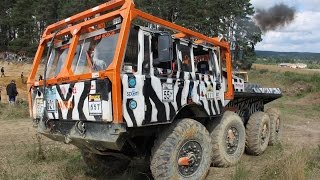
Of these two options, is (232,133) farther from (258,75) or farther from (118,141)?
(258,75)

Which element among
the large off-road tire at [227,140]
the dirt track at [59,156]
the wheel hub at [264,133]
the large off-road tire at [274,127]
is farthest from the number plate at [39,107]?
the large off-road tire at [274,127]

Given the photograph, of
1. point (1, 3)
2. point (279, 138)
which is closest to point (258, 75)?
point (279, 138)

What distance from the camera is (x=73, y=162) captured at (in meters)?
8.20

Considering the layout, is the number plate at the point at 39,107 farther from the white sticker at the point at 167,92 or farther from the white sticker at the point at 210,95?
the white sticker at the point at 210,95

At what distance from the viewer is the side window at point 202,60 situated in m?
7.32

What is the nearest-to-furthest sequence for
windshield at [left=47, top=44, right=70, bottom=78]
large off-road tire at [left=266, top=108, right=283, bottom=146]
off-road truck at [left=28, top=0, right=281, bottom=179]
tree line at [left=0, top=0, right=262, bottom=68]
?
off-road truck at [left=28, top=0, right=281, bottom=179]
windshield at [left=47, top=44, right=70, bottom=78]
large off-road tire at [left=266, top=108, right=283, bottom=146]
tree line at [left=0, top=0, right=262, bottom=68]

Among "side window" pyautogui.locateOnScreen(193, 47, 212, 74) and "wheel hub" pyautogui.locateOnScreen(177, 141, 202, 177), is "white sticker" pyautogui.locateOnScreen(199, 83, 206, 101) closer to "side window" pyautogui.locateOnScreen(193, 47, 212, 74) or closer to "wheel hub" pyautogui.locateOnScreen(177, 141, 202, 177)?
"side window" pyautogui.locateOnScreen(193, 47, 212, 74)

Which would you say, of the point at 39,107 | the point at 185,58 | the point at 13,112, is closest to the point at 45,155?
the point at 39,107

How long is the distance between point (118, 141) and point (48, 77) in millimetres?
2011

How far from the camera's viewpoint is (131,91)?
554 cm

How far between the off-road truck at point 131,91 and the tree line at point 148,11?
11.5 meters

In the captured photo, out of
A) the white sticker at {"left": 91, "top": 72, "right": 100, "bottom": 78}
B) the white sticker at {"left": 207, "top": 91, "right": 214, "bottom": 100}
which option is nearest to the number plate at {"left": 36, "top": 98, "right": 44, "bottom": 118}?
the white sticker at {"left": 91, "top": 72, "right": 100, "bottom": 78}

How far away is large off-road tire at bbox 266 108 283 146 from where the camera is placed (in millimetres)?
10445

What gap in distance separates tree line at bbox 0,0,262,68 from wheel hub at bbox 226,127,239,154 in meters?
10.4
